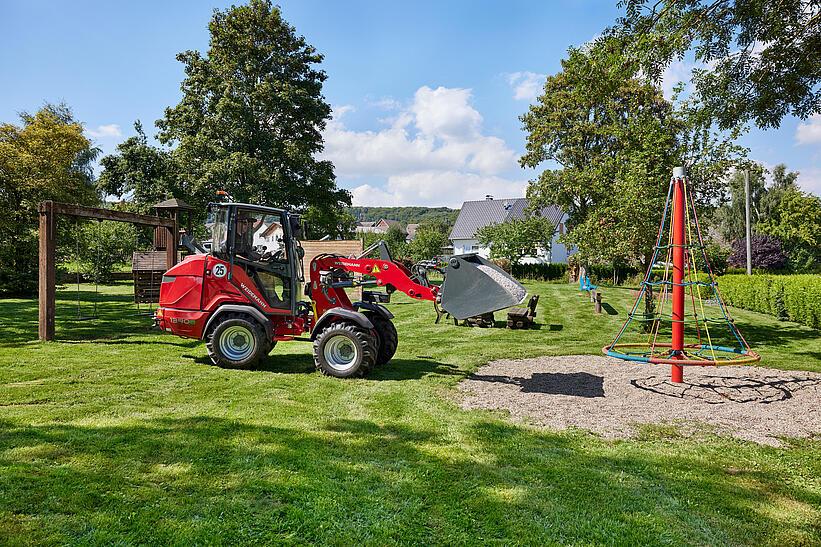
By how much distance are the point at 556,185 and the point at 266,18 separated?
669 inches

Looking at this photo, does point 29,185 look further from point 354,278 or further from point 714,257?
point 714,257

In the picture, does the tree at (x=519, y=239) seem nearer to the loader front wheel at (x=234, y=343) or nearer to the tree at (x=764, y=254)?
the tree at (x=764, y=254)

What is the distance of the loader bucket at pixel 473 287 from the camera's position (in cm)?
689

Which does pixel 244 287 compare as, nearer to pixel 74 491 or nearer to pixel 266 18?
pixel 74 491

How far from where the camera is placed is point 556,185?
3011 cm

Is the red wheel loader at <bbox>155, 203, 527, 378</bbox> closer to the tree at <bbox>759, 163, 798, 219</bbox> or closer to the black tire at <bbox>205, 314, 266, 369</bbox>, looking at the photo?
the black tire at <bbox>205, 314, 266, 369</bbox>

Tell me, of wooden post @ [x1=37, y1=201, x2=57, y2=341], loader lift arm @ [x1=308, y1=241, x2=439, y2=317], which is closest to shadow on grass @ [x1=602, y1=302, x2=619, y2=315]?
loader lift arm @ [x1=308, y1=241, x2=439, y2=317]

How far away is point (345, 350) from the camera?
7.86m

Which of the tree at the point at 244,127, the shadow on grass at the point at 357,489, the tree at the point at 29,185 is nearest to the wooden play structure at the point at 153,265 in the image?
the tree at the point at 29,185

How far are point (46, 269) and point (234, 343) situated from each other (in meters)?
4.71

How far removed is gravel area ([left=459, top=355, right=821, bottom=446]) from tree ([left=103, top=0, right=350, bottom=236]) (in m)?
18.5

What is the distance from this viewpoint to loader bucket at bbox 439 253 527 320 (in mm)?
6887

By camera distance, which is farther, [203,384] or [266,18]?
[266,18]

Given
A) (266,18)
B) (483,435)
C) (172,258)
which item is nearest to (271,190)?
(266,18)
